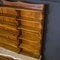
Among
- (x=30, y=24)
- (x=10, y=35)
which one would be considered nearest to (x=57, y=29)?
(x=30, y=24)

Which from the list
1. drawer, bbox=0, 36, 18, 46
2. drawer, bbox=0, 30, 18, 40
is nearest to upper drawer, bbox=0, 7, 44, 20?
drawer, bbox=0, 30, 18, 40

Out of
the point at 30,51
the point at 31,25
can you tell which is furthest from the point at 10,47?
the point at 31,25

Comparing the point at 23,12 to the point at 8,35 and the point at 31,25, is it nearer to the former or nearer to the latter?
the point at 31,25

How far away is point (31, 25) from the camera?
1.79 m

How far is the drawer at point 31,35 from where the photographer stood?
5.86 ft

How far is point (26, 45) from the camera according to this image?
77.0 inches

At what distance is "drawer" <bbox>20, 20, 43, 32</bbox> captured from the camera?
172 centimetres

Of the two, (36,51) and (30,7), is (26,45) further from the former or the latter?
(30,7)

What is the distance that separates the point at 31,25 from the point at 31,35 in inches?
5.9

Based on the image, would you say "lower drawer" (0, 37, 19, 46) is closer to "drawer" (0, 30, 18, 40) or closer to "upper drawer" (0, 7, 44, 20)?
"drawer" (0, 30, 18, 40)

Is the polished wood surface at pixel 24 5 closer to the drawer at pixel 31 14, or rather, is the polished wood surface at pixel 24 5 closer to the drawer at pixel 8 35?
the drawer at pixel 31 14

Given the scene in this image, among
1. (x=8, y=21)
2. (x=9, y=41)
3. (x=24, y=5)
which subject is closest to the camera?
(x=24, y=5)

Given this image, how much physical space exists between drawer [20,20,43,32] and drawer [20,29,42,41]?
0.06 meters

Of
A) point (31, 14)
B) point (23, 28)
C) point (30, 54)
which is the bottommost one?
point (30, 54)
